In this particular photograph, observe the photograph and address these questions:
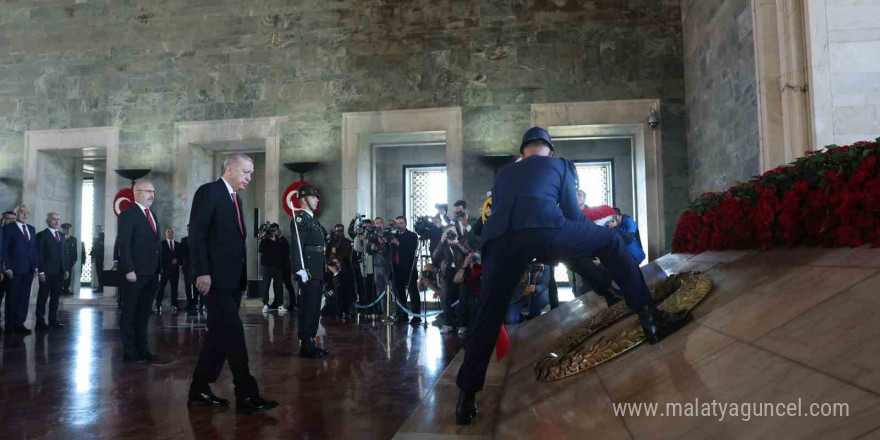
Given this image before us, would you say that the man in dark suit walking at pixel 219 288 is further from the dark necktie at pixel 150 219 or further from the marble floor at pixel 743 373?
the dark necktie at pixel 150 219

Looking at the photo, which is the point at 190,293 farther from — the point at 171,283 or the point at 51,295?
the point at 51,295

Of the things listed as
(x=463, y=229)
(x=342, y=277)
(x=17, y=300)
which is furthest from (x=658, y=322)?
(x=17, y=300)

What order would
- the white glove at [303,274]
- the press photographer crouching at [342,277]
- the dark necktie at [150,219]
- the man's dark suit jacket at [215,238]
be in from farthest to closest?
1. the press photographer crouching at [342,277]
2. the dark necktie at [150,219]
3. the white glove at [303,274]
4. the man's dark suit jacket at [215,238]

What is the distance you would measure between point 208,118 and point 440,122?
552cm

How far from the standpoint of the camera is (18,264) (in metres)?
8.23

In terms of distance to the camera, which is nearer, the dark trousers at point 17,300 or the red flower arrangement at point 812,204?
the red flower arrangement at point 812,204

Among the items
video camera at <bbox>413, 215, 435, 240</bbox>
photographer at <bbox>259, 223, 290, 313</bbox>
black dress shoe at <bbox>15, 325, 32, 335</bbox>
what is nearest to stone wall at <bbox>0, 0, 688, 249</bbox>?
photographer at <bbox>259, 223, 290, 313</bbox>

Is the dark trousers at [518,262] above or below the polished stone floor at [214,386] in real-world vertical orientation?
above

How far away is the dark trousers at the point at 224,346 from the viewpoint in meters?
3.47

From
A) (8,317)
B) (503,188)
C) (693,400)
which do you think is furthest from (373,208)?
(693,400)

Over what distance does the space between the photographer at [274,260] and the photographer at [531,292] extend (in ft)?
18.2

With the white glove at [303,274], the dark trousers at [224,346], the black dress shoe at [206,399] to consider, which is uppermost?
the white glove at [303,274]

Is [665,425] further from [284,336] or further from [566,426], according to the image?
[284,336]

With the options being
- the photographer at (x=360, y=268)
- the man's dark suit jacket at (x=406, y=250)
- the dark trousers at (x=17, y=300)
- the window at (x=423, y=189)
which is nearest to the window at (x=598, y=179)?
the window at (x=423, y=189)
